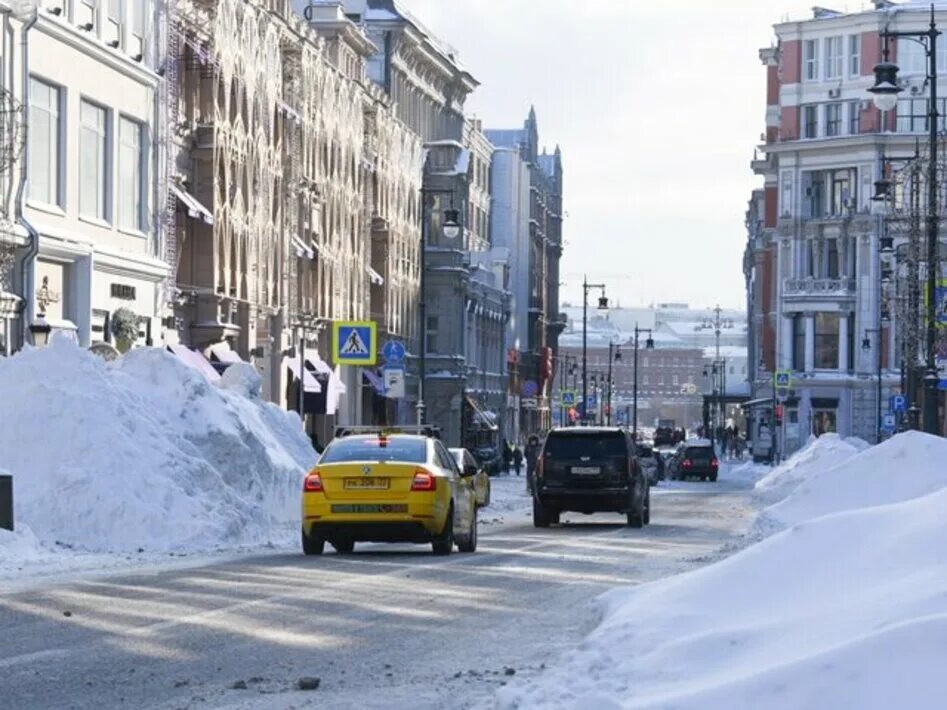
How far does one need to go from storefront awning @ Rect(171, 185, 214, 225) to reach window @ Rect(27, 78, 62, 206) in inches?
374

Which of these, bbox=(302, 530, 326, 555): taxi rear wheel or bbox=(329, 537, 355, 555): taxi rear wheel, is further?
bbox=(329, 537, 355, 555): taxi rear wheel

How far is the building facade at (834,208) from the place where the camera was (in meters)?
126

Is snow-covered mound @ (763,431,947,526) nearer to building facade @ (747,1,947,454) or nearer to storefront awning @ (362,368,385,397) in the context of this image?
storefront awning @ (362,368,385,397)

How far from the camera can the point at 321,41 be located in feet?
249

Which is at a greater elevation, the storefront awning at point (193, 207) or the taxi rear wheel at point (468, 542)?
the storefront awning at point (193, 207)

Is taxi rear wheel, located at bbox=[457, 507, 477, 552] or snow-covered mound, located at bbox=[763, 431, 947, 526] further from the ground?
snow-covered mound, located at bbox=[763, 431, 947, 526]

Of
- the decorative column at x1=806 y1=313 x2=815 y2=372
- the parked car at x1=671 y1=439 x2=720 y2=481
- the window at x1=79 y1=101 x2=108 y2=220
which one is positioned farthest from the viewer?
the decorative column at x1=806 y1=313 x2=815 y2=372

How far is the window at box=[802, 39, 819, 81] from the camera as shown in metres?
130

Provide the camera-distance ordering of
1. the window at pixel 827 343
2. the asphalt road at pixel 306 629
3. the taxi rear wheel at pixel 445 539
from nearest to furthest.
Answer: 1. the asphalt road at pixel 306 629
2. the taxi rear wheel at pixel 445 539
3. the window at pixel 827 343

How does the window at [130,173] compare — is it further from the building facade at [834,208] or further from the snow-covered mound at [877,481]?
the building facade at [834,208]

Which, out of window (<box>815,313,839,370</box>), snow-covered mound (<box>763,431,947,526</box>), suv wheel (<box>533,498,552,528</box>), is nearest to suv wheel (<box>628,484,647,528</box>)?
suv wheel (<box>533,498,552,528</box>)

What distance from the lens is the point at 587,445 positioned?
3947cm

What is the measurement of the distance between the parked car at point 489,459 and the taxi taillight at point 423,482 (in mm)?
50888

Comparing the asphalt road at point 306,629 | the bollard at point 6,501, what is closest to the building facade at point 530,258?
the bollard at point 6,501
